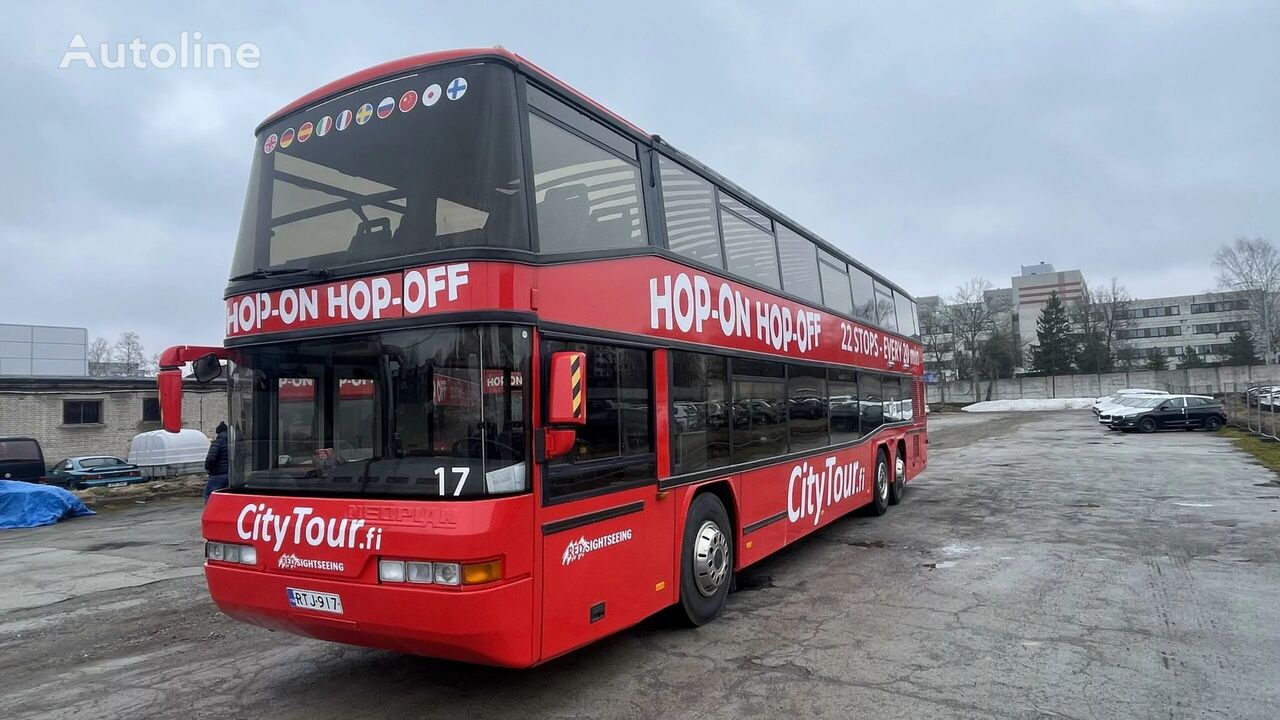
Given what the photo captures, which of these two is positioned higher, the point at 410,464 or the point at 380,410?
the point at 380,410

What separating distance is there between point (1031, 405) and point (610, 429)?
67842mm

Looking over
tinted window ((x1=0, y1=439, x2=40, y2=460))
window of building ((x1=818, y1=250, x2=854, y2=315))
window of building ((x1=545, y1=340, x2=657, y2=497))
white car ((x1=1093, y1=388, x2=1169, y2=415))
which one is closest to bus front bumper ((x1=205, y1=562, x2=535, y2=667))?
window of building ((x1=545, y1=340, x2=657, y2=497))

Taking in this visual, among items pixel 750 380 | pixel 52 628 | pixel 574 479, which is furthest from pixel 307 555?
pixel 52 628

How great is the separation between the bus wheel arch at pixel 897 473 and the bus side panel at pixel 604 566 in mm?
8161

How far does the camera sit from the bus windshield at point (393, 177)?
4.19 meters

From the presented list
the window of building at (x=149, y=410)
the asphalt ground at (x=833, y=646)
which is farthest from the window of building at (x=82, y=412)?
the asphalt ground at (x=833, y=646)

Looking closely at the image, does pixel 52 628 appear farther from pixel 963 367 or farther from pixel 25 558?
pixel 963 367

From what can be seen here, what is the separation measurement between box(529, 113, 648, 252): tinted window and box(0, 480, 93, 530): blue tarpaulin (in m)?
15.9

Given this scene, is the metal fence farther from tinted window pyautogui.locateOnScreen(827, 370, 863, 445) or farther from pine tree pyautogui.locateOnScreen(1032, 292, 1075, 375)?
pine tree pyautogui.locateOnScreen(1032, 292, 1075, 375)

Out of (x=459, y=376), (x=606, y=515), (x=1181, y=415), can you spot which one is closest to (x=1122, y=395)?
(x=1181, y=415)

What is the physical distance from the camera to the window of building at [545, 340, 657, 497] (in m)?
4.43

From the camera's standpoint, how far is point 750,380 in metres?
7.04

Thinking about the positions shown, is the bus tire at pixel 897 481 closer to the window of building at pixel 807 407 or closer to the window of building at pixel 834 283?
the window of building at pixel 834 283

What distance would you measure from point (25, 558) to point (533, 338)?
11.3m
